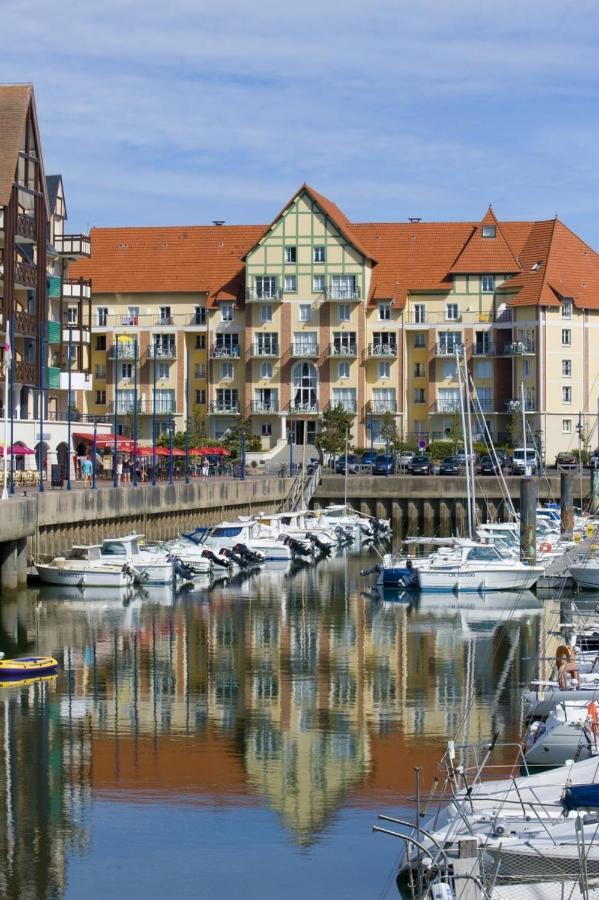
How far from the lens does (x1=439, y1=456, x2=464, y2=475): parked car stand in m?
104

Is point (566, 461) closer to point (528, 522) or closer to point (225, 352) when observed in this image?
point (225, 352)

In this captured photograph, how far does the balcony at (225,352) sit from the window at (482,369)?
1845 centimetres

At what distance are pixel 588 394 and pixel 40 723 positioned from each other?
3573 inches

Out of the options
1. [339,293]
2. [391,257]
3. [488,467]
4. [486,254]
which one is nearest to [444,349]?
[486,254]

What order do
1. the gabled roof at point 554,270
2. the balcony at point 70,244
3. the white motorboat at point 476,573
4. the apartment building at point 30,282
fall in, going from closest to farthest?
the white motorboat at point 476,573 < the apartment building at point 30,282 < the balcony at point 70,244 < the gabled roof at point 554,270

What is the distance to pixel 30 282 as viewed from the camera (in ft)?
302

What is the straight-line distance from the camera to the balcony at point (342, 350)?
122 m

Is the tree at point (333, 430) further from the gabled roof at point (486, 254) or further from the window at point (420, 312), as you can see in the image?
the gabled roof at point (486, 254)

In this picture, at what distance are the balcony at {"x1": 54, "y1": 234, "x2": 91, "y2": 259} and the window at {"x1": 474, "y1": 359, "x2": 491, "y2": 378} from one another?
111 feet

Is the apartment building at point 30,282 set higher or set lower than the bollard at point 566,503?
higher

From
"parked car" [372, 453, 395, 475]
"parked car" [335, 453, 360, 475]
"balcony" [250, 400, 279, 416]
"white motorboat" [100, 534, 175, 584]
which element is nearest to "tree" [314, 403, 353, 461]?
"parked car" [335, 453, 360, 475]

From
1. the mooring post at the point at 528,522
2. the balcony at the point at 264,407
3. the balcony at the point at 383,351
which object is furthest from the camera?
the balcony at the point at 264,407

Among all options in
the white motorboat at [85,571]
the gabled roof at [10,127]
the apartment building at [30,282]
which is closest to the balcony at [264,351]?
the apartment building at [30,282]

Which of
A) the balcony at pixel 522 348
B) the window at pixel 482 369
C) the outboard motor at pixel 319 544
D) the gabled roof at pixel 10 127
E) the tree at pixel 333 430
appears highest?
the gabled roof at pixel 10 127
